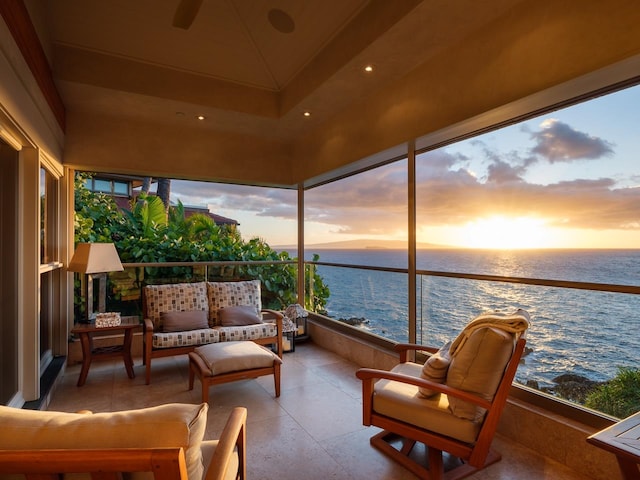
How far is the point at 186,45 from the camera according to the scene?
363cm

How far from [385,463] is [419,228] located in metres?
2.12

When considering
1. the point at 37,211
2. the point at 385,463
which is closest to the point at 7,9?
the point at 37,211

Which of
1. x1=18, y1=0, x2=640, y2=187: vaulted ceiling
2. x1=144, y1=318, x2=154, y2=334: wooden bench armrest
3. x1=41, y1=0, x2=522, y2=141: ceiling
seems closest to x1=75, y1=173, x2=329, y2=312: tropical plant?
x1=18, y1=0, x2=640, y2=187: vaulted ceiling

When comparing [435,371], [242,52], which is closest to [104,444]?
[435,371]

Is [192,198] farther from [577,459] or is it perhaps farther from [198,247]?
[577,459]

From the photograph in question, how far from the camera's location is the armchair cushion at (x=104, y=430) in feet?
3.30

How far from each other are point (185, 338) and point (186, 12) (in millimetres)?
3001

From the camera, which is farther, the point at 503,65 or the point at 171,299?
the point at 171,299

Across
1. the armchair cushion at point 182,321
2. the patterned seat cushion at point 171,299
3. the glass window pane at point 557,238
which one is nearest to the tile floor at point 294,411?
the armchair cushion at point 182,321

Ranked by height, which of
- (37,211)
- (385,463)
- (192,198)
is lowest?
(385,463)

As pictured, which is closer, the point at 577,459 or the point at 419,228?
the point at 577,459

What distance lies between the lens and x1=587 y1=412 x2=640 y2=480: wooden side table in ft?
4.44

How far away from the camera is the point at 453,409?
2029 millimetres

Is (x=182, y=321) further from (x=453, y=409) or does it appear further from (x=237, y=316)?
(x=453, y=409)
